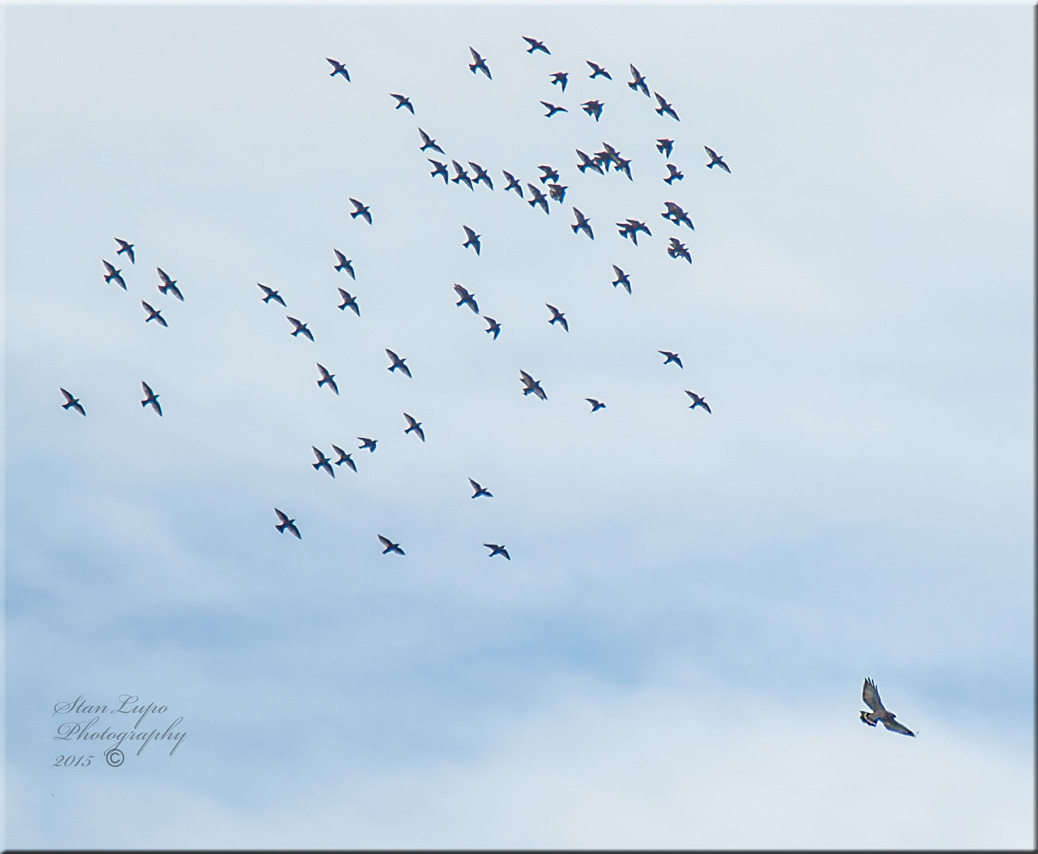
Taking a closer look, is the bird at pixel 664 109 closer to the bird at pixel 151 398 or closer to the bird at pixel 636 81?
the bird at pixel 636 81

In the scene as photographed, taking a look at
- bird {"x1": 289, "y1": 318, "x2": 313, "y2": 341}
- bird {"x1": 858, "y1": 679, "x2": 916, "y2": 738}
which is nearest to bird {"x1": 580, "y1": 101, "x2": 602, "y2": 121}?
bird {"x1": 289, "y1": 318, "x2": 313, "y2": 341}

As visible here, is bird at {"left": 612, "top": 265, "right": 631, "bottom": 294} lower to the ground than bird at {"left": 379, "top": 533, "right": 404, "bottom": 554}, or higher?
higher

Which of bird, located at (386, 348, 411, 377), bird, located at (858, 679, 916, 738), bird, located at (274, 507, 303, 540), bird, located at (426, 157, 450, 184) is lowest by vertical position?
bird, located at (858, 679, 916, 738)

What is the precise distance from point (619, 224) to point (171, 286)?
4623 centimetres

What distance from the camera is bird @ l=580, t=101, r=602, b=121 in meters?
132

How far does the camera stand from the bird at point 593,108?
132375 millimetres

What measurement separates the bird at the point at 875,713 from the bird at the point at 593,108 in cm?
6273

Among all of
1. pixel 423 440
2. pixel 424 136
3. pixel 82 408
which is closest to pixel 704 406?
pixel 423 440

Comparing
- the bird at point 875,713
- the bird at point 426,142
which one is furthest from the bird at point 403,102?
A: the bird at point 875,713

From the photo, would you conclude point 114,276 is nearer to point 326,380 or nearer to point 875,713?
point 326,380

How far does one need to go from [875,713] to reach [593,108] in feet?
215

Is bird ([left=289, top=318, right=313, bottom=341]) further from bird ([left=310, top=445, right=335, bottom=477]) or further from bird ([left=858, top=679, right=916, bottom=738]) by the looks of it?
bird ([left=858, top=679, right=916, bottom=738])

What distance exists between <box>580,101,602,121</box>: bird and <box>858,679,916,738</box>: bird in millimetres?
62733

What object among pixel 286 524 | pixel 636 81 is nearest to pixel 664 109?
pixel 636 81
